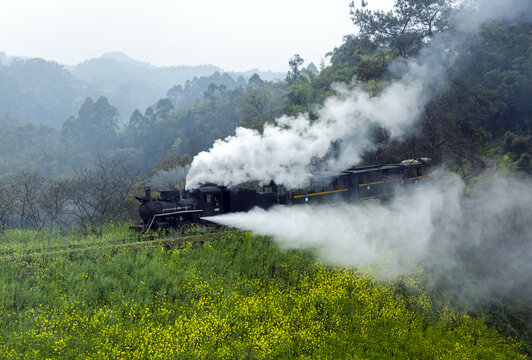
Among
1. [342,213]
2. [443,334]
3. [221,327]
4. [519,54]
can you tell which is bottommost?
[443,334]

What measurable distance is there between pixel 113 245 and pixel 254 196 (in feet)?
25.0

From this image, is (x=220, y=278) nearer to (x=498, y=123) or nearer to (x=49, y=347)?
(x=49, y=347)

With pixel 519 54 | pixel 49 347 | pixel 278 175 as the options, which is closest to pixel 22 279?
pixel 49 347

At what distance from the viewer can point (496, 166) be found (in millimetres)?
35312

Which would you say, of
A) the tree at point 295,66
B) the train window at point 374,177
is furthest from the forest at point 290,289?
the tree at point 295,66

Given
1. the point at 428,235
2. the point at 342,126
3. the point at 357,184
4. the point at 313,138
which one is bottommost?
the point at 428,235

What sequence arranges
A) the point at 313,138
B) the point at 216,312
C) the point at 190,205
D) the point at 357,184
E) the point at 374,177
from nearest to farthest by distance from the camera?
1. the point at 216,312
2. the point at 190,205
3. the point at 313,138
4. the point at 357,184
5. the point at 374,177

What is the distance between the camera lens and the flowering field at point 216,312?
12578mm

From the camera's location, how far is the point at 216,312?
1470 centimetres

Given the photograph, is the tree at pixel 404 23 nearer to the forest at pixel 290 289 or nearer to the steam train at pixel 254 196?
the forest at pixel 290 289

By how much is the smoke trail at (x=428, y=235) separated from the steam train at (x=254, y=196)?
59 centimetres

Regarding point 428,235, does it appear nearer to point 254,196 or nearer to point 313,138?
point 313,138

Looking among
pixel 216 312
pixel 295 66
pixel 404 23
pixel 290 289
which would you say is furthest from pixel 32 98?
pixel 216 312

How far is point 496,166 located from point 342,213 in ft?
61.1
